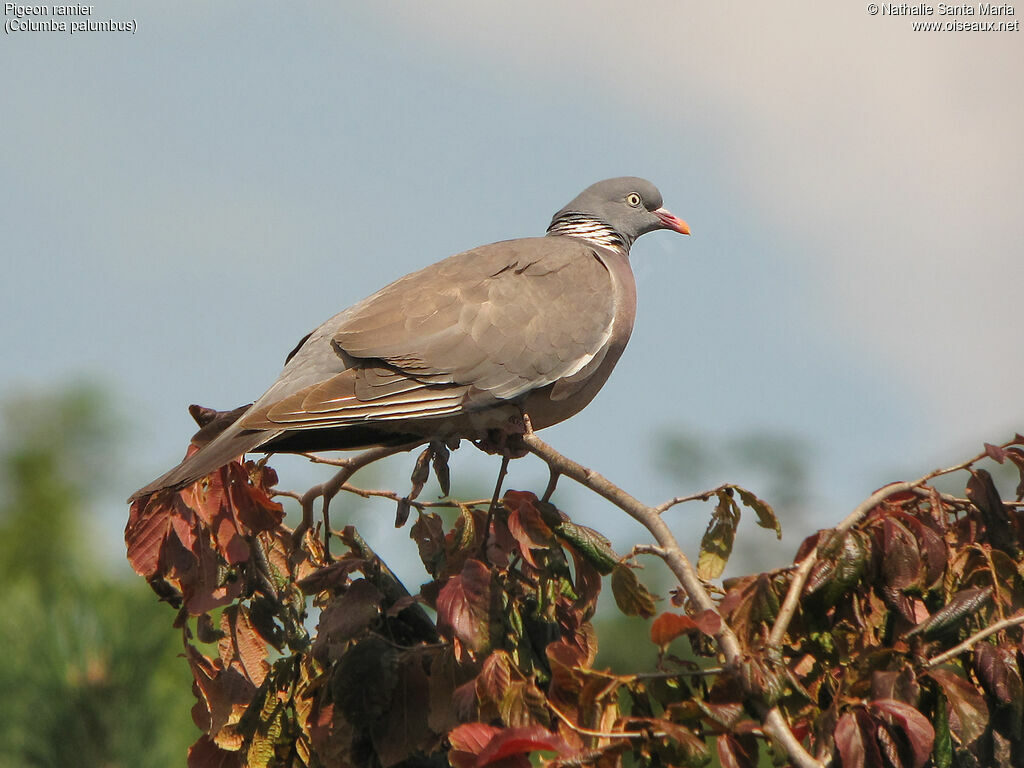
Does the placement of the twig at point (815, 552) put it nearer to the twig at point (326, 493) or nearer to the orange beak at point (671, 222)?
the twig at point (326, 493)

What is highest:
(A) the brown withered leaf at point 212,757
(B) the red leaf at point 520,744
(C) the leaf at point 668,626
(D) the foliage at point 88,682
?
(C) the leaf at point 668,626

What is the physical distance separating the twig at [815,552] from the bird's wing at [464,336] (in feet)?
5.40

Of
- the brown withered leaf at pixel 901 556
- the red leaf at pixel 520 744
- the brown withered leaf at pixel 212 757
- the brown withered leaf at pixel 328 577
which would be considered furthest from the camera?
the brown withered leaf at pixel 212 757

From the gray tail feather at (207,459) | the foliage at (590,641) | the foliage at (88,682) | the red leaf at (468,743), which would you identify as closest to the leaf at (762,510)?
the foliage at (590,641)

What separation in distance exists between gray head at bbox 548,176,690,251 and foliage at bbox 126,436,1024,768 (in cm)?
237

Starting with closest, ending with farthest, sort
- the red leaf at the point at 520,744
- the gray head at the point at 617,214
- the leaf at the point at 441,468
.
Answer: the red leaf at the point at 520,744
the leaf at the point at 441,468
the gray head at the point at 617,214

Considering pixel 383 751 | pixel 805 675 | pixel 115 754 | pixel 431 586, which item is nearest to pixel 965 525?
pixel 805 675

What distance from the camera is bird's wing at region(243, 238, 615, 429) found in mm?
3799

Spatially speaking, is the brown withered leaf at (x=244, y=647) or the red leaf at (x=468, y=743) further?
the brown withered leaf at (x=244, y=647)

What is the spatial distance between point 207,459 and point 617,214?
2833 mm

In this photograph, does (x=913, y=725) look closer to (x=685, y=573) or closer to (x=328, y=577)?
(x=685, y=573)

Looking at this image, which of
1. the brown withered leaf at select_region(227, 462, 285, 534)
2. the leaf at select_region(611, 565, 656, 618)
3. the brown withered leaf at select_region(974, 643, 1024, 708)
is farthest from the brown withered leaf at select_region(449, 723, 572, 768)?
the brown withered leaf at select_region(227, 462, 285, 534)

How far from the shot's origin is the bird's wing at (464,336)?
3799 millimetres

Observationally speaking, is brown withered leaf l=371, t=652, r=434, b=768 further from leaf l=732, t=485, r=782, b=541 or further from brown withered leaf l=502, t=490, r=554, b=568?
leaf l=732, t=485, r=782, b=541
